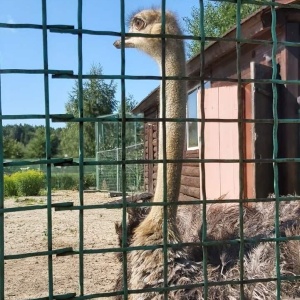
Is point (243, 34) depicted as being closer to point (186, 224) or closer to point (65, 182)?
point (186, 224)

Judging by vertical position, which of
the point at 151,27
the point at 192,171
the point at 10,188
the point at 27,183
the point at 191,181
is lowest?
the point at 10,188

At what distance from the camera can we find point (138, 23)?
361 centimetres

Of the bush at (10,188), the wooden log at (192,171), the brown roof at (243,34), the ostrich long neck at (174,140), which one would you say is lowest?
the bush at (10,188)

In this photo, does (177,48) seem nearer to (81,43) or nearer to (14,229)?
(81,43)

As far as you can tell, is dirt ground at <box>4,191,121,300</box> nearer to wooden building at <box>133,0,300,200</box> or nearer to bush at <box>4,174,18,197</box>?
wooden building at <box>133,0,300,200</box>

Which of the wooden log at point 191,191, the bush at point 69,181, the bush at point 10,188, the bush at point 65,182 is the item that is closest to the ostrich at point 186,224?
the wooden log at point 191,191

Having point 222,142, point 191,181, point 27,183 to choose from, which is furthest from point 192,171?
point 27,183

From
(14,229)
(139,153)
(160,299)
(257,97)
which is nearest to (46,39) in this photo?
(160,299)

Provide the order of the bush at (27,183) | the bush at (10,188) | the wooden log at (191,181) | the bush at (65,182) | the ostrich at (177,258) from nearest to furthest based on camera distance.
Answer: the ostrich at (177,258) → the wooden log at (191,181) → the bush at (10,188) → the bush at (27,183) → the bush at (65,182)

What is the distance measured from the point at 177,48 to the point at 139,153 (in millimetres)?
13858

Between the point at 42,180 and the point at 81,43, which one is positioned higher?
the point at 81,43

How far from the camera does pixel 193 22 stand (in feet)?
73.4

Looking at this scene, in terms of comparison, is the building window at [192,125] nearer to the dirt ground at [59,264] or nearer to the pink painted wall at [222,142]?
the dirt ground at [59,264]

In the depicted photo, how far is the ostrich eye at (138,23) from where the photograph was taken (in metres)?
3.56
